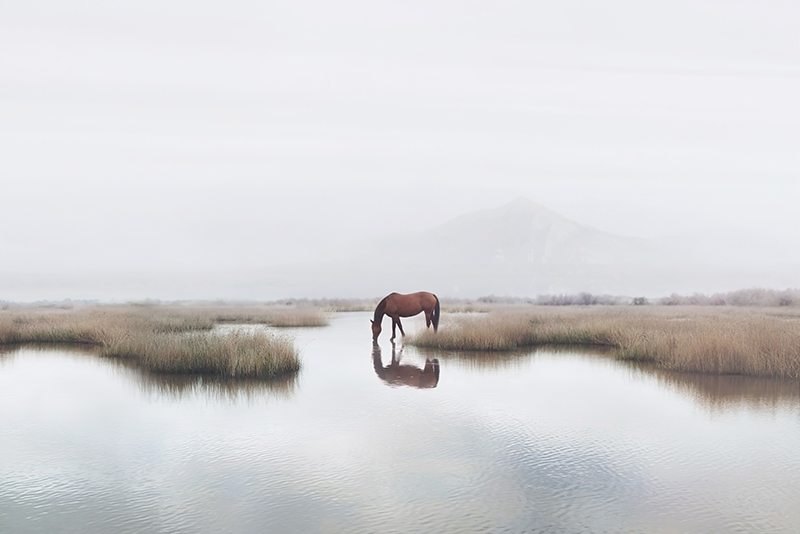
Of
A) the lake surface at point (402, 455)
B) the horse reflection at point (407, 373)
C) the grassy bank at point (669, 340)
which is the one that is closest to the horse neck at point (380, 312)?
the grassy bank at point (669, 340)

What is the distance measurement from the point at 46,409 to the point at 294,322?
1869cm

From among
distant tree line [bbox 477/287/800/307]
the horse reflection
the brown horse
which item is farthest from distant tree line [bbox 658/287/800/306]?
the horse reflection

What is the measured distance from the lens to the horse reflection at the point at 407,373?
11.4 metres

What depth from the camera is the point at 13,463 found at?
6.57 m

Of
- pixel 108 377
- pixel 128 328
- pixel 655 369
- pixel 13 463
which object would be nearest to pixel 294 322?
pixel 128 328

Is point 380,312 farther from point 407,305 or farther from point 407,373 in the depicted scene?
point 407,373

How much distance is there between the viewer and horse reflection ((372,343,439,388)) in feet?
37.5

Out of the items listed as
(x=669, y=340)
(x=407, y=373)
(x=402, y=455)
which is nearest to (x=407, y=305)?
(x=407, y=373)

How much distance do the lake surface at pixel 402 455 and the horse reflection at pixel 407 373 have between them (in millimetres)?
137

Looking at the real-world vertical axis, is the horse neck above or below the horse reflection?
above

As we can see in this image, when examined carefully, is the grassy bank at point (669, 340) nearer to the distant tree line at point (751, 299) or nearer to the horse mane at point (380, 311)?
the horse mane at point (380, 311)

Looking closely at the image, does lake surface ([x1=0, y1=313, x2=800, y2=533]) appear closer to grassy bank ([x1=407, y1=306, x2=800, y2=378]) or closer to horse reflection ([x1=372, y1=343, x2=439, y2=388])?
horse reflection ([x1=372, y1=343, x2=439, y2=388])

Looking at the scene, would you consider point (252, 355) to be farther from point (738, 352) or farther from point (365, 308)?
point (365, 308)

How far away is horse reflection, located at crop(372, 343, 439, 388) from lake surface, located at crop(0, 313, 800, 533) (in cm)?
14
